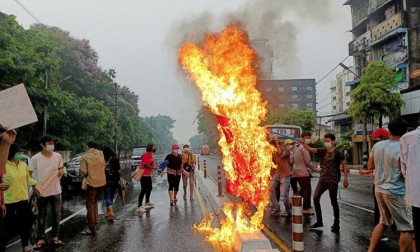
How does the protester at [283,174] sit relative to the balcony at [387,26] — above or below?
below

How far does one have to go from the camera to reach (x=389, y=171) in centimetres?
540

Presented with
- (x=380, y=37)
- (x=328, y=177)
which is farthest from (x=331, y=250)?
(x=380, y=37)

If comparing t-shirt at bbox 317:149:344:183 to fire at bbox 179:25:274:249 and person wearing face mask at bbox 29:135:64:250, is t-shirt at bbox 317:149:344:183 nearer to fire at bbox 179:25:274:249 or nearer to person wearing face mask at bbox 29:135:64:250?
fire at bbox 179:25:274:249

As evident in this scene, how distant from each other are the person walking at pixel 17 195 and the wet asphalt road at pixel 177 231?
79cm

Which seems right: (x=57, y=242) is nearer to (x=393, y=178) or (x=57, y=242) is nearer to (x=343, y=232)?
(x=343, y=232)

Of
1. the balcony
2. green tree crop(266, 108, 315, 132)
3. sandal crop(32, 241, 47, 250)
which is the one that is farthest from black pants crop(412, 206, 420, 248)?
green tree crop(266, 108, 315, 132)

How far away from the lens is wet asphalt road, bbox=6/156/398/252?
7.02 meters

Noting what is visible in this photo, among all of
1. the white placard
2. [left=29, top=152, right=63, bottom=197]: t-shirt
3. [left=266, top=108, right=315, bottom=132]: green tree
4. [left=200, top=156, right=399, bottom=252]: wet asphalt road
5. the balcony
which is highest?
the balcony

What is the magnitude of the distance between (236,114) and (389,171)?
9.77 ft

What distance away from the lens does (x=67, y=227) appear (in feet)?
29.9

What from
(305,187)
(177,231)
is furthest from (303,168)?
(177,231)

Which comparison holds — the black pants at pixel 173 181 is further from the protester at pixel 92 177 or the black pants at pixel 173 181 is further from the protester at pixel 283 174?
the protester at pixel 92 177

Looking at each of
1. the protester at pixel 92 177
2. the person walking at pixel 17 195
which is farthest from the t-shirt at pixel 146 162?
the person walking at pixel 17 195

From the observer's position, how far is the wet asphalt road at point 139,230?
714 centimetres
